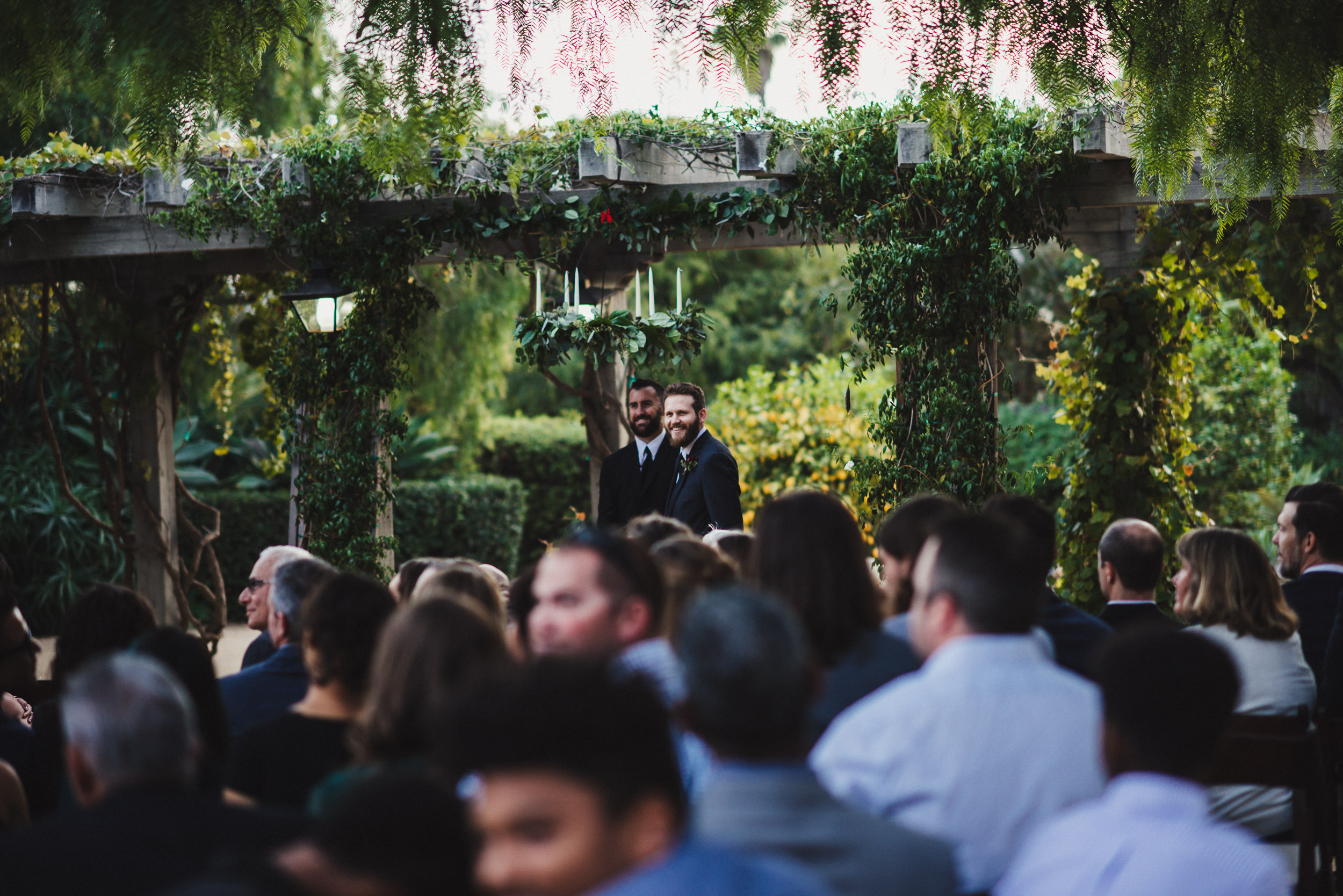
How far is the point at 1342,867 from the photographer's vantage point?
11.0ft

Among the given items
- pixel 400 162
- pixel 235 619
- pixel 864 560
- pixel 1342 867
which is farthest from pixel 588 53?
pixel 235 619

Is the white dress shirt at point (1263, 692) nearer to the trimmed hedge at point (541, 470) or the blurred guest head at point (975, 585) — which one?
the blurred guest head at point (975, 585)

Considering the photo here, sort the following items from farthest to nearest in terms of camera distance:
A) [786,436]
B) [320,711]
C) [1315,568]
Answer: [786,436], [1315,568], [320,711]

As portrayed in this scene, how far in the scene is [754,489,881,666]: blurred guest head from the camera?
247 cm

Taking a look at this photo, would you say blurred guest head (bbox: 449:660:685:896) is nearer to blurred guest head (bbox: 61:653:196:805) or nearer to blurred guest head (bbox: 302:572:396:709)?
blurred guest head (bbox: 61:653:196:805)

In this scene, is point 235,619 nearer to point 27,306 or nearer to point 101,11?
point 27,306

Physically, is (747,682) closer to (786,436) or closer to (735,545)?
(735,545)

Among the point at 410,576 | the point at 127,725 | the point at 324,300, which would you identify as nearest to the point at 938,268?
the point at 410,576

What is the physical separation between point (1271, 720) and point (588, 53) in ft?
7.78

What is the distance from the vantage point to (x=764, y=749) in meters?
1.54

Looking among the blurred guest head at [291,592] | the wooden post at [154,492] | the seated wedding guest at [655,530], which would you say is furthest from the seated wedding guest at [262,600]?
the wooden post at [154,492]

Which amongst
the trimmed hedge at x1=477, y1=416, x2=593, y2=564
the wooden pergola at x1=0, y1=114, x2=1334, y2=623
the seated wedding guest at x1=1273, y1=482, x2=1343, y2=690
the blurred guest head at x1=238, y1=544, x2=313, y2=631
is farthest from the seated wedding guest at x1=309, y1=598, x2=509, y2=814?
the trimmed hedge at x1=477, y1=416, x2=593, y2=564

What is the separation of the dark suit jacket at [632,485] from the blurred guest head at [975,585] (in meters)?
3.21

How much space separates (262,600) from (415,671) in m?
Result: 1.98
